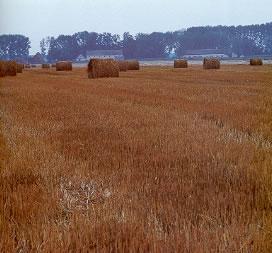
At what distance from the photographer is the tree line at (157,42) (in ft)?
523

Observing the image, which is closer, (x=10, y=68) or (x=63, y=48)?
(x=10, y=68)

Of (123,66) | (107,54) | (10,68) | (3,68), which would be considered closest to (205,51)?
(107,54)

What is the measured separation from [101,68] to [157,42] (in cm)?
13966

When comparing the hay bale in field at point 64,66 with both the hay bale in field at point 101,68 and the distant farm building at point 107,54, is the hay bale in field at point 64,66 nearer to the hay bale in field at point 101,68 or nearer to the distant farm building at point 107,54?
the hay bale in field at point 101,68

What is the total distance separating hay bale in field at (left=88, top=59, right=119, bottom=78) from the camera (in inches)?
1031

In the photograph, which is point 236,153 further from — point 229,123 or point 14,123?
point 14,123

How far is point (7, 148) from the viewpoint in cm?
606

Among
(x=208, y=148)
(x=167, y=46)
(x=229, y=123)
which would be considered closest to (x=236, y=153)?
(x=208, y=148)

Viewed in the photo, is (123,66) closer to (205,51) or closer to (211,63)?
(211,63)

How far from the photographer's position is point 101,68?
87.0 feet

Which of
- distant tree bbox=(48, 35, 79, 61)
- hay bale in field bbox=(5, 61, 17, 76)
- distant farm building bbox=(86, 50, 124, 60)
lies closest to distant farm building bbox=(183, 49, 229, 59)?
distant farm building bbox=(86, 50, 124, 60)

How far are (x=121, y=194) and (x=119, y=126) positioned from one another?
12.8 feet

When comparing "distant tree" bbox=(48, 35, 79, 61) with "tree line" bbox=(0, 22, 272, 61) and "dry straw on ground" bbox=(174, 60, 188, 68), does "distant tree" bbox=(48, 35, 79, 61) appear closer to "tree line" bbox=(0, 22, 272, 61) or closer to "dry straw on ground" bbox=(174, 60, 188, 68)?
"tree line" bbox=(0, 22, 272, 61)

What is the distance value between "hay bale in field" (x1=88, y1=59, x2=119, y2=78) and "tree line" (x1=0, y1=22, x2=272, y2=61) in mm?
130369
